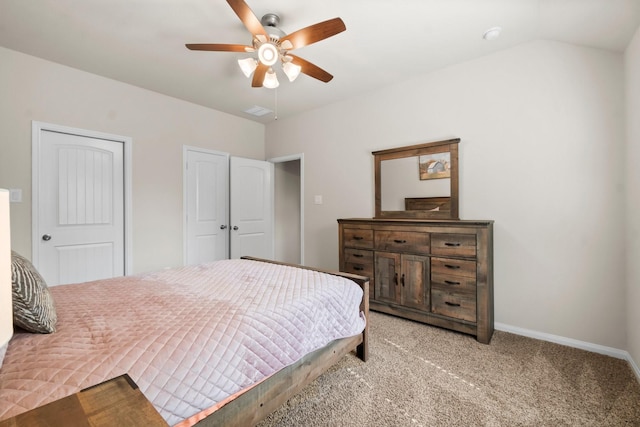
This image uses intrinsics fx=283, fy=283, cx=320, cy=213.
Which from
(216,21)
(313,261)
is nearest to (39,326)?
(216,21)

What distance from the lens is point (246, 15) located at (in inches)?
65.9

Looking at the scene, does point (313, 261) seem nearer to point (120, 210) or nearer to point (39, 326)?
point (120, 210)

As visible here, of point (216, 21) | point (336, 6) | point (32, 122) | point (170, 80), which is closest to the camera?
point (336, 6)

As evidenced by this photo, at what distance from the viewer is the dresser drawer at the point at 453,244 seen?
93.0 inches

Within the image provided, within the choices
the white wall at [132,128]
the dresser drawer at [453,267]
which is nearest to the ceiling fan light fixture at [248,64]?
the white wall at [132,128]

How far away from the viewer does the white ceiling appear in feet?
6.42

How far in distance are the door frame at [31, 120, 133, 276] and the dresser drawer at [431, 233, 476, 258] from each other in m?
3.27

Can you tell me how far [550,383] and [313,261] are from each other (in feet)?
9.18

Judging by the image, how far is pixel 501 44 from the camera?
2.46 m

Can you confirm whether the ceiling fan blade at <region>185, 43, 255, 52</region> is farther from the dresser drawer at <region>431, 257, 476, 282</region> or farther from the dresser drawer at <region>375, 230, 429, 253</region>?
the dresser drawer at <region>431, 257, 476, 282</region>

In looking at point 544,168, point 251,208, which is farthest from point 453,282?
point 251,208

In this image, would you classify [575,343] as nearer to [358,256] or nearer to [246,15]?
[358,256]

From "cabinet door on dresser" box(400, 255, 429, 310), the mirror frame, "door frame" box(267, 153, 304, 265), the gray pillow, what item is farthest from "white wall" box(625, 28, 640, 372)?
"door frame" box(267, 153, 304, 265)

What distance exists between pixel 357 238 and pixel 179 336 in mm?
2215
